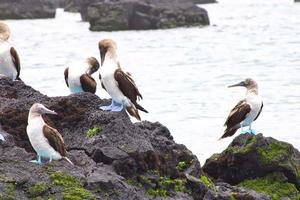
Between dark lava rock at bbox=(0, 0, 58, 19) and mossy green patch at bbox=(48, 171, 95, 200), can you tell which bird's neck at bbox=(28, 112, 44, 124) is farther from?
dark lava rock at bbox=(0, 0, 58, 19)

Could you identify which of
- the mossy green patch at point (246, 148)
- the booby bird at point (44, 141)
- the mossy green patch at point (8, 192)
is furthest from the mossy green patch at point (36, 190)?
the mossy green patch at point (246, 148)

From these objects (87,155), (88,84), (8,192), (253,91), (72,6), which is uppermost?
(8,192)

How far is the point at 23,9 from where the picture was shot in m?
96.8

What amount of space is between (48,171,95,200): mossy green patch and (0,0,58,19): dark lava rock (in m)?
88.2

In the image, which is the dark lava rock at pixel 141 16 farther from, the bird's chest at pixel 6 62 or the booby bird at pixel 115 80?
the booby bird at pixel 115 80

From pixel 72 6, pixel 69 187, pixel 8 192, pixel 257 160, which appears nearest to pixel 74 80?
pixel 257 160

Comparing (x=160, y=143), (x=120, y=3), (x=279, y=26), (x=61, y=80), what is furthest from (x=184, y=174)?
(x=279, y=26)

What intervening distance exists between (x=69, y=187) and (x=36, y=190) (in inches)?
14.1

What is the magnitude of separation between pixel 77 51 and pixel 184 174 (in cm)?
5043

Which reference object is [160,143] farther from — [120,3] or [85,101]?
[120,3]

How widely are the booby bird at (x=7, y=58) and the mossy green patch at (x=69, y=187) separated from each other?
567 centimetres

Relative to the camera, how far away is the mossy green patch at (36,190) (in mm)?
9156

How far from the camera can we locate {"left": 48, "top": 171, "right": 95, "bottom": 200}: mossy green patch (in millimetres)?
9242

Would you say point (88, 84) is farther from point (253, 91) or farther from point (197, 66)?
point (197, 66)
